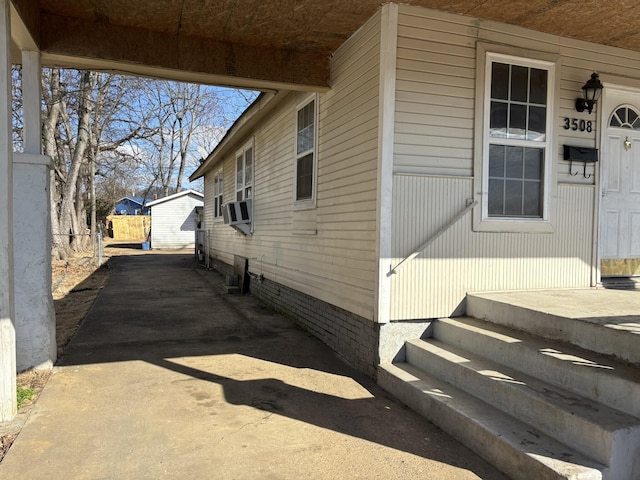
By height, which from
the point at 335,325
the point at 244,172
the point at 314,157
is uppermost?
the point at 244,172

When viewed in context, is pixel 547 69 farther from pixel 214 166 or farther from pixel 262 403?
pixel 214 166

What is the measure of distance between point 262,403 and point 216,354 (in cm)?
157

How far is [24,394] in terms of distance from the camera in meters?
3.94

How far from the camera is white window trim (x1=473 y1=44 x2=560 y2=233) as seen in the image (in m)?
4.66

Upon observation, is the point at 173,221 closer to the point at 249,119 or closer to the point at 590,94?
the point at 249,119

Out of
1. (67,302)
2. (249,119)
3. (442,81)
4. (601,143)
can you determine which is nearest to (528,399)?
(442,81)

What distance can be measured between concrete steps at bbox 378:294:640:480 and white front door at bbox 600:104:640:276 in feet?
7.35

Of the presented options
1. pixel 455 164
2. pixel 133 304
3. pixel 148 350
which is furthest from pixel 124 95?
pixel 455 164

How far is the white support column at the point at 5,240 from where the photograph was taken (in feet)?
11.2

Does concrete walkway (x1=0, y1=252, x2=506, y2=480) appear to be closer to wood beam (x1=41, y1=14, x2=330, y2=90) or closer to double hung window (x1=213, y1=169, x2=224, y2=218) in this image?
wood beam (x1=41, y1=14, x2=330, y2=90)

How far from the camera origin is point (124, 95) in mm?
20016

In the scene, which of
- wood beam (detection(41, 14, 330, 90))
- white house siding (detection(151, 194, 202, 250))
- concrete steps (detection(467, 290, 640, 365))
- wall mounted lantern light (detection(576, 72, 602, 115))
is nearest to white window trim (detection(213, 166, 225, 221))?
wood beam (detection(41, 14, 330, 90))

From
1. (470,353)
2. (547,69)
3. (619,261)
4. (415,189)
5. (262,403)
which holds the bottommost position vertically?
(262,403)

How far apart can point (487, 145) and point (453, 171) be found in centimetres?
46
